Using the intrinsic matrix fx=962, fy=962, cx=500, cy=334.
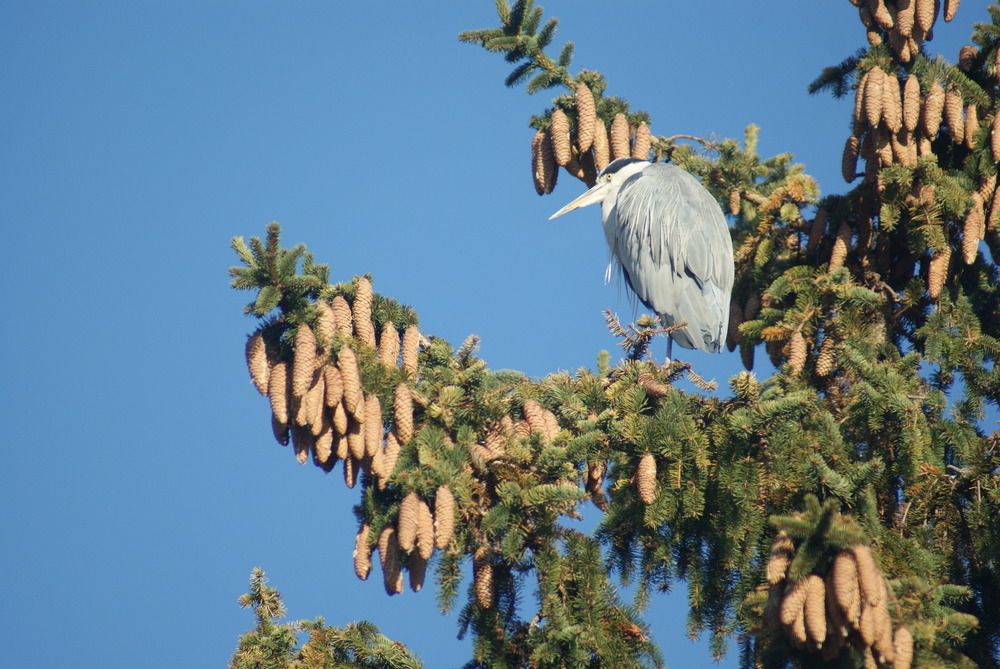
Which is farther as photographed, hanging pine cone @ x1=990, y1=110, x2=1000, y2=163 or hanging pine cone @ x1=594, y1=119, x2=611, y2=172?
hanging pine cone @ x1=594, y1=119, x2=611, y2=172

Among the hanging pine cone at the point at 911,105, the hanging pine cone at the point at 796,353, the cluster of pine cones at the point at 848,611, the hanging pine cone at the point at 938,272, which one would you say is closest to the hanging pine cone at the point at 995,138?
the hanging pine cone at the point at 911,105

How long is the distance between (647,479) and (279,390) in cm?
136

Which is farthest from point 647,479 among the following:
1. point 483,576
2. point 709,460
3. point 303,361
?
point 303,361

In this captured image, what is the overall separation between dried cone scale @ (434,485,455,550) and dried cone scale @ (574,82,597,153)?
2187 mm

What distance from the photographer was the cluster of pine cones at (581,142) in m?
4.72

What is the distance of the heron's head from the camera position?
22.7 feet

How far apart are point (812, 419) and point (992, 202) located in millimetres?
1677

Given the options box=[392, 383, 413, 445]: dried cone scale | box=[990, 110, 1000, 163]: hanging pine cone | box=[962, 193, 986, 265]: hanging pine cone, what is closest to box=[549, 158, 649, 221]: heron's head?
box=[990, 110, 1000, 163]: hanging pine cone

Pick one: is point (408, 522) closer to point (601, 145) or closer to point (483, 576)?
point (483, 576)

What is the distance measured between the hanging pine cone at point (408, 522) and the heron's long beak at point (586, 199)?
422 centimetres

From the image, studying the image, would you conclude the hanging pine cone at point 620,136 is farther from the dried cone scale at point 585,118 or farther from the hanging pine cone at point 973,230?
the hanging pine cone at point 973,230

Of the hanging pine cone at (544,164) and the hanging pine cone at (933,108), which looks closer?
the hanging pine cone at (933,108)

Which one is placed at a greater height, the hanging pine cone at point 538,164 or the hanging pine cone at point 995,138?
the hanging pine cone at point 538,164

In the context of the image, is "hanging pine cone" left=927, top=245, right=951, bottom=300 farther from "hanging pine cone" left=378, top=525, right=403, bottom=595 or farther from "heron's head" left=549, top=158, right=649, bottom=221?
"heron's head" left=549, top=158, right=649, bottom=221
